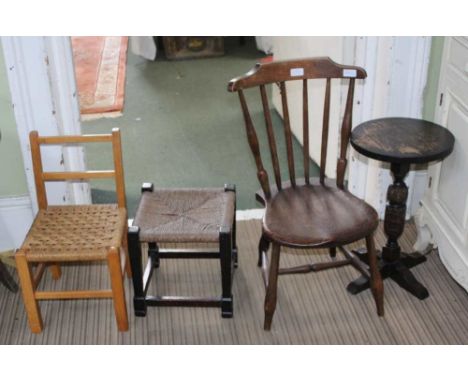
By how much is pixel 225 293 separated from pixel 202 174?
1.21m

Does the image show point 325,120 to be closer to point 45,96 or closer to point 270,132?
point 270,132

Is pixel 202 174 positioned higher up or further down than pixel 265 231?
further down

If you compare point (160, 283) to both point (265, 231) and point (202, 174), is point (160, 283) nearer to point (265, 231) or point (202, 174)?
point (265, 231)

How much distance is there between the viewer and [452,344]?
2.37 meters

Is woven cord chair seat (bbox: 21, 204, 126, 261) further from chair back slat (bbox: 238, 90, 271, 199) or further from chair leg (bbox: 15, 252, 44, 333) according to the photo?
chair back slat (bbox: 238, 90, 271, 199)

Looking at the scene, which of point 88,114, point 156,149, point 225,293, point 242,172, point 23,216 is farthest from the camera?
point 88,114

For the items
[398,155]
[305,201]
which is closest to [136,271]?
[305,201]

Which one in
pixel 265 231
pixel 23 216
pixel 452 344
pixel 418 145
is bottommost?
pixel 452 344

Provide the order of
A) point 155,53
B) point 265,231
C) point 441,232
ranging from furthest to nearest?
1. point 155,53
2. point 441,232
3. point 265,231

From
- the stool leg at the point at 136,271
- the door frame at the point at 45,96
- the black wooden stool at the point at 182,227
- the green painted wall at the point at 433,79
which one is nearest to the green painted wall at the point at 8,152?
the door frame at the point at 45,96

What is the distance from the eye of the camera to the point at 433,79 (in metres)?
2.87

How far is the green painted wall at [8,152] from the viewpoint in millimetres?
2619

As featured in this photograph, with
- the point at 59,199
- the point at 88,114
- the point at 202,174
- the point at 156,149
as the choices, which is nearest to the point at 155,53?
the point at 88,114

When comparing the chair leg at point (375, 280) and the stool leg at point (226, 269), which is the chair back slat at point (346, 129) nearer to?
the chair leg at point (375, 280)
